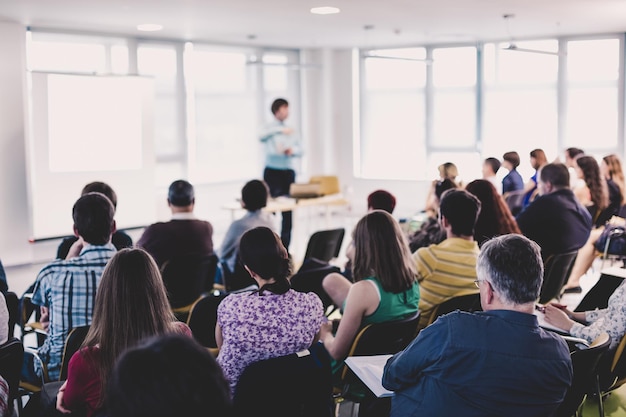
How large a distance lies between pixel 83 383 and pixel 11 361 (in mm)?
533

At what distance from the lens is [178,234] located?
5.23 metres

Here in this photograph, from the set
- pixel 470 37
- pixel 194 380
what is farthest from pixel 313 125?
pixel 194 380

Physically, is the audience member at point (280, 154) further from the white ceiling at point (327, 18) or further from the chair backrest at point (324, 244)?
the chair backrest at point (324, 244)

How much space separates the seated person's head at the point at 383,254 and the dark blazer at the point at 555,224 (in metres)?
2.70

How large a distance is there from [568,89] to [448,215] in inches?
341

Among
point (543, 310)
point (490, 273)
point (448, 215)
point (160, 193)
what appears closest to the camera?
point (490, 273)

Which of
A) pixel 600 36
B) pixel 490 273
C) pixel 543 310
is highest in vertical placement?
pixel 600 36

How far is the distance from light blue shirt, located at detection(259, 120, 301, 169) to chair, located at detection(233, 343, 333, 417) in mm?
7146

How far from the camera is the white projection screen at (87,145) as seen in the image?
30.2ft

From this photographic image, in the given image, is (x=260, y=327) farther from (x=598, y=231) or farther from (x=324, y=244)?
(x=598, y=231)

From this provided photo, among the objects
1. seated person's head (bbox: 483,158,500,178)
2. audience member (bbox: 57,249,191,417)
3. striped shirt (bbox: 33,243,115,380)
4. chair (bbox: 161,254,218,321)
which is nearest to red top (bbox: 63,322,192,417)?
audience member (bbox: 57,249,191,417)

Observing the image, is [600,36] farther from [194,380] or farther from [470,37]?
[194,380]

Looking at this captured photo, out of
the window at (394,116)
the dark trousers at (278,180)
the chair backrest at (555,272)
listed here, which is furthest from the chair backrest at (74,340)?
the window at (394,116)

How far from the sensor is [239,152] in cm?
1246
